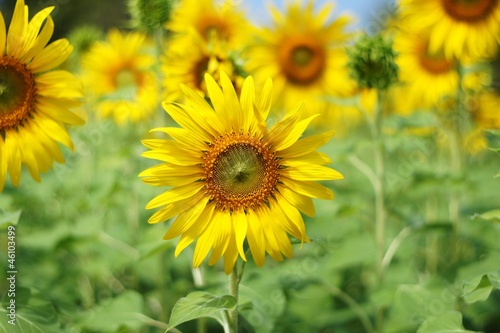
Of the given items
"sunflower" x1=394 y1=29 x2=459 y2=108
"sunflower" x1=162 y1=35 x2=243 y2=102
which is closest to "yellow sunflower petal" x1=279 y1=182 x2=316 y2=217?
"sunflower" x1=162 y1=35 x2=243 y2=102

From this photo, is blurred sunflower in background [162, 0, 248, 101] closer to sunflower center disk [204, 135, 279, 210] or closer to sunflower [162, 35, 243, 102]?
sunflower [162, 35, 243, 102]

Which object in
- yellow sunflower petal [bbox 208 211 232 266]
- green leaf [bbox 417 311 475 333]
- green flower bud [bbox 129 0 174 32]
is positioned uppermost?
green flower bud [bbox 129 0 174 32]

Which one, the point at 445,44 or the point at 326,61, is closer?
the point at 445,44

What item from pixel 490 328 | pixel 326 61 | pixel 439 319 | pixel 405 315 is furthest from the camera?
pixel 326 61

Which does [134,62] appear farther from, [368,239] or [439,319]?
[439,319]

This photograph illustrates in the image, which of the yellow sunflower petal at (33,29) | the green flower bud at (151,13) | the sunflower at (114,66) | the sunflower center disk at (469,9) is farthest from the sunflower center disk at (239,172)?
the sunflower at (114,66)

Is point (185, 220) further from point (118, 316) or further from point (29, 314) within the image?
point (118, 316)

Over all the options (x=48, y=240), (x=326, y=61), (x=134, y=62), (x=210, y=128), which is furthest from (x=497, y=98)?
(x=210, y=128)
